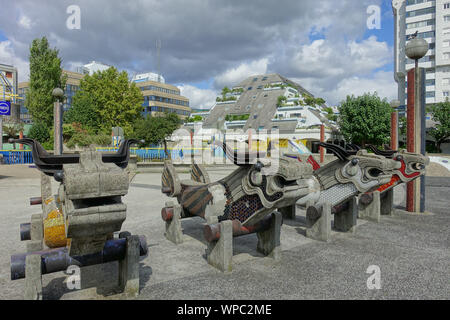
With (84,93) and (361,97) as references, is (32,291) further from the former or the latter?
(84,93)

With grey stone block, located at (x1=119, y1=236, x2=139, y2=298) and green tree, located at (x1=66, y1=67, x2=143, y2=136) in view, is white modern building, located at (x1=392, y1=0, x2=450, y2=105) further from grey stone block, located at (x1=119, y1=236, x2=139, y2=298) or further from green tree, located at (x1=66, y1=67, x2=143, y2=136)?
grey stone block, located at (x1=119, y1=236, x2=139, y2=298)

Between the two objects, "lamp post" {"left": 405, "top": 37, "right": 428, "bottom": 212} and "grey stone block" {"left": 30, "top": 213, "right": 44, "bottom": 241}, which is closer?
"grey stone block" {"left": 30, "top": 213, "right": 44, "bottom": 241}

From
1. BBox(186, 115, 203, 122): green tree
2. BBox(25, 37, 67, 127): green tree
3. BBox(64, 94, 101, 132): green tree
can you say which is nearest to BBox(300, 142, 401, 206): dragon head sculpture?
BBox(64, 94, 101, 132): green tree

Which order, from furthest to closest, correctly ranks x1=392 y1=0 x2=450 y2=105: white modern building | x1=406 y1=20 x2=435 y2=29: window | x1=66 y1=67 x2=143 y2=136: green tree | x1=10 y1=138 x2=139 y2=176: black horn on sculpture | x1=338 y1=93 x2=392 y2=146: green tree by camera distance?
x1=406 y1=20 x2=435 y2=29: window < x1=392 y1=0 x2=450 y2=105: white modern building < x1=66 y1=67 x2=143 y2=136: green tree < x1=338 y1=93 x2=392 y2=146: green tree < x1=10 y1=138 x2=139 y2=176: black horn on sculpture

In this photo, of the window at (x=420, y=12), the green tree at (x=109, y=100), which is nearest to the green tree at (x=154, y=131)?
the green tree at (x=109, y=100)

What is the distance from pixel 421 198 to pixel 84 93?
3652cm

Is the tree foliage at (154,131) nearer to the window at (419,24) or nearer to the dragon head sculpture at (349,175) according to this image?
the dragon head sculpture at (349,175)

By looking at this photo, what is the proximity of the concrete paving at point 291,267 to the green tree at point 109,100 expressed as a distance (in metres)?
30.2

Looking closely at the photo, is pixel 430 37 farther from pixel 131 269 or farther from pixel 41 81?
pixel 131 269

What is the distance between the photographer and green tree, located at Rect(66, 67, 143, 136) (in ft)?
112

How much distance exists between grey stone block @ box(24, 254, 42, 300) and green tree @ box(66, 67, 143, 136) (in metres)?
32.4

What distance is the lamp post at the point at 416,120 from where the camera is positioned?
7.28 metres

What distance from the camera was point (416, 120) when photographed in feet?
24.3
